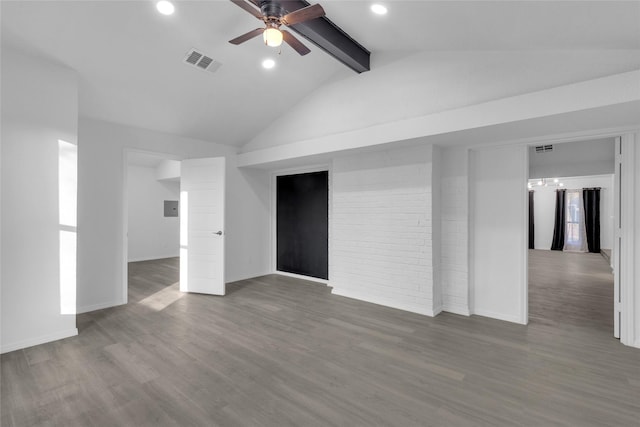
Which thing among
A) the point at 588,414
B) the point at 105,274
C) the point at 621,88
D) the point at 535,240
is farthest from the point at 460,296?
the point at 535,240

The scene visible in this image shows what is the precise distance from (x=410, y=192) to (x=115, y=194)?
417 centimetres

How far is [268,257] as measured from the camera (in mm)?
6473

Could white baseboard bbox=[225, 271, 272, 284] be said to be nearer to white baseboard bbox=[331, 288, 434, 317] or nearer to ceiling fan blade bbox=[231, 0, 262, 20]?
white baseboard bbox=[331, 288, 434, 317]

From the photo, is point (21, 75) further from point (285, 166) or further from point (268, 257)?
point (268, 257)

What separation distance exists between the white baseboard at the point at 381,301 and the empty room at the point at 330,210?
2.1 inches

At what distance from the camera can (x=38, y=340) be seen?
307 cm

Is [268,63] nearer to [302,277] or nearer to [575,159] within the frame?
[302,277]

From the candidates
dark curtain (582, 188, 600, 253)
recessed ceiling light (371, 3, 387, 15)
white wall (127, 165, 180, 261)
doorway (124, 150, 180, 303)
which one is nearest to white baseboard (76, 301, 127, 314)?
doorway (124, 150, 180, 303)

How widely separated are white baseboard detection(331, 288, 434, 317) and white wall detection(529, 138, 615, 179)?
11.9 ft

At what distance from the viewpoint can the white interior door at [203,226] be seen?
16.0 feet

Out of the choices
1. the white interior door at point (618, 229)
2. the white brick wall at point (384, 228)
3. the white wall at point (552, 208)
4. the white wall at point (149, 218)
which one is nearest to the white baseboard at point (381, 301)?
the white brick wall at point (384, 228)

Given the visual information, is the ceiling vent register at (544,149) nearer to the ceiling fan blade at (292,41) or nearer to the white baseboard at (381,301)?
the white baseboard at (381,301)

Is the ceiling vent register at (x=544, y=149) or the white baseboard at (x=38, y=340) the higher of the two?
the ceiling vent register at (x=544, y=149)

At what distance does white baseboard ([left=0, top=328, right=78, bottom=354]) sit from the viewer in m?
2.91
